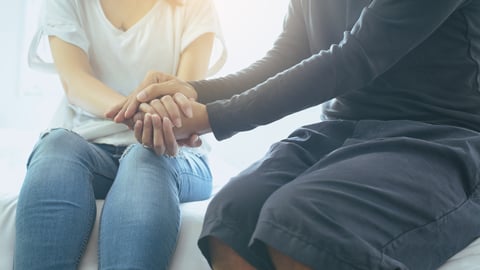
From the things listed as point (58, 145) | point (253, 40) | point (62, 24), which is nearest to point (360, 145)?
point (58, 145)

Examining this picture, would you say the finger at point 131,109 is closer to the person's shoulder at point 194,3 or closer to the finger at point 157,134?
the finger at point 157,134

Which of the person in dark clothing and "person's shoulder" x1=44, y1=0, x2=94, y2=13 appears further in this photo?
"person's shoulder" x1=44, y1=0, x2=94, y2=13

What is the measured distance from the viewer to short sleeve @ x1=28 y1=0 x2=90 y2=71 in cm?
113

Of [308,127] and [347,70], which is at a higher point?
[347,70]

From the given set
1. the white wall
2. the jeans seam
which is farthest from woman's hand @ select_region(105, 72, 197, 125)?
the white wall

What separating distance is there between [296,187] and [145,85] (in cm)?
44

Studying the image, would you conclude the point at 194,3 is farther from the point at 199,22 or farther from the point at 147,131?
the point at 147,131

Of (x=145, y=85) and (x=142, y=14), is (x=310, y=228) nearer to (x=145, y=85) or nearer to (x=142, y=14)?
(x=145, y=85)

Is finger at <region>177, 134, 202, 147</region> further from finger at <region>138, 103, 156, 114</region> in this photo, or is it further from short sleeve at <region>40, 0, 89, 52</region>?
short sleeve at <region>40, 0, 89, 52</region>

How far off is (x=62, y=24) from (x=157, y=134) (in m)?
0.46

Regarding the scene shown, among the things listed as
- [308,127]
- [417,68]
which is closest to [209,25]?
[308,127]

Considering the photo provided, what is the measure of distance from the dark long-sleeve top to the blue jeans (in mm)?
166

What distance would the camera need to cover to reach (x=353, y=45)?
744mm

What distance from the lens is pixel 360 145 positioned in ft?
2.40
